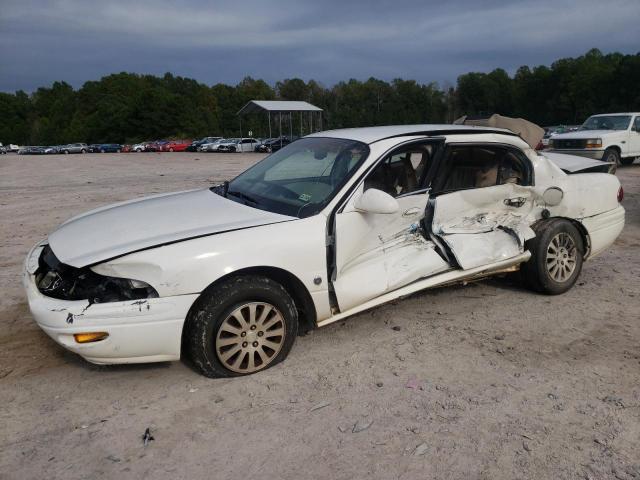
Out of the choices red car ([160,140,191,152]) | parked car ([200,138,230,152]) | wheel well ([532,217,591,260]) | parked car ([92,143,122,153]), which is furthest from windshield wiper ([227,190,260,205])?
parked car ([92,143,122,153])

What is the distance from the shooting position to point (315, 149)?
15.5 feet

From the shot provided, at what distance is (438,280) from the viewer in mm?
4312

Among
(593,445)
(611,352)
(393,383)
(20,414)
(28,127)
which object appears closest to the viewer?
(593,445)

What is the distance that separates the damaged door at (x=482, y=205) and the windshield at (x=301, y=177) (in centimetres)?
82

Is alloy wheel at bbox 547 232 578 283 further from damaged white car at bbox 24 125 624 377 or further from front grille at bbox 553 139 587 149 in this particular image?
front grille at bbox 553 139 587 149

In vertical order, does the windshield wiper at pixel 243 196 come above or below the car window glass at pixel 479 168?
below

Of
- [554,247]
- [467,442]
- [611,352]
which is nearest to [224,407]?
[467,442]

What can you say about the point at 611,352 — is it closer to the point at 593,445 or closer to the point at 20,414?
the point at 593,445

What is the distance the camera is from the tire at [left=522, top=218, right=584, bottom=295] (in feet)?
16.0

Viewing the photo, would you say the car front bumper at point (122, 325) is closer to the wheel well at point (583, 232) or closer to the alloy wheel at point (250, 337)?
the alloy wheel at point (250, 337)

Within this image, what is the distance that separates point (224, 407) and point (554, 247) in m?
3.27

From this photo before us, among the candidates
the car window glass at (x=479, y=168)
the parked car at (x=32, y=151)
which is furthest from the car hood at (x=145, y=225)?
the parked car at (x=32, y=151)

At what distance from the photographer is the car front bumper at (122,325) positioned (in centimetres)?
324

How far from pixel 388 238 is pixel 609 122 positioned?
15.4 m
